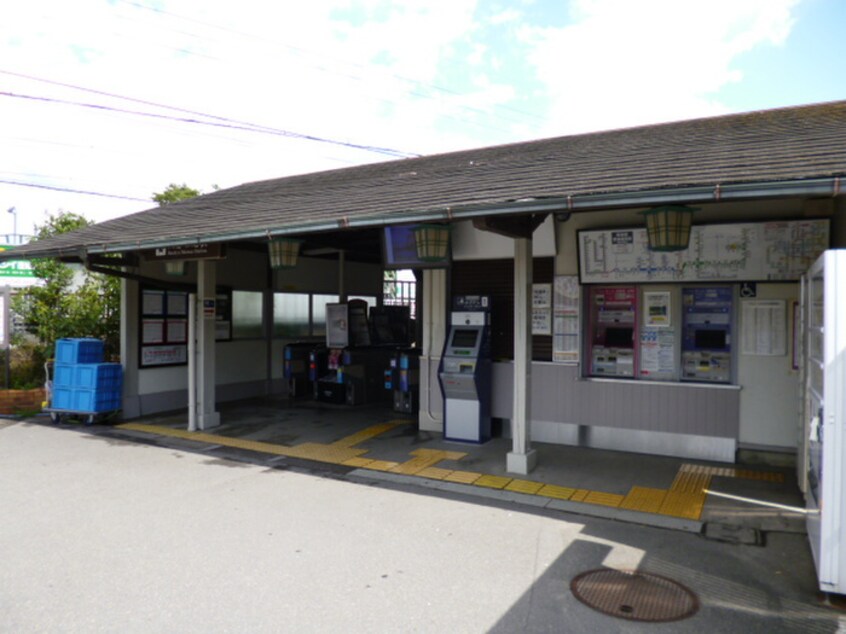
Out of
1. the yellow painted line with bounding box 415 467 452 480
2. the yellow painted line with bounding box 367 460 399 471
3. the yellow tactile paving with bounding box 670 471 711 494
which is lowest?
the yellow painted line with bounding box 367 460 399 471

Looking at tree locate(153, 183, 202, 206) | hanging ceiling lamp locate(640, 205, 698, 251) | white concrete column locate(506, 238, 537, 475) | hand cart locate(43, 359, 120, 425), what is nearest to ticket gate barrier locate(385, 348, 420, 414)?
white concrete column locate(506, 238, 537, 475)

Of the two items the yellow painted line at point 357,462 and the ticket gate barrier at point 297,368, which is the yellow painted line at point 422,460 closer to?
the yellow painted line at point 357,462

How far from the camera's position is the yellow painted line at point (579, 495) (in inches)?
218

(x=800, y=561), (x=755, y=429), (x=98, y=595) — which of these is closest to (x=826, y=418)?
(x=800, y=561)

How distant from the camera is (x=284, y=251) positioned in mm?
7406

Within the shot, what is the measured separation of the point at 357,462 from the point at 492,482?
1.70m

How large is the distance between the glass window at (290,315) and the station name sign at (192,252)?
11.7 ft

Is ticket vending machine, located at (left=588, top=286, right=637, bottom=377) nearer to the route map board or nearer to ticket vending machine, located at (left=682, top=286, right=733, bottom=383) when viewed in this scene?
the route map board

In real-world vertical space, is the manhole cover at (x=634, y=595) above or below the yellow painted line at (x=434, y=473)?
below

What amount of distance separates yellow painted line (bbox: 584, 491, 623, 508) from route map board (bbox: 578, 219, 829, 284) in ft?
8.54

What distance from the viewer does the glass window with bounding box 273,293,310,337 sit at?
477 inches

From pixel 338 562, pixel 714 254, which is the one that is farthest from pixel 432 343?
pixel 338 562

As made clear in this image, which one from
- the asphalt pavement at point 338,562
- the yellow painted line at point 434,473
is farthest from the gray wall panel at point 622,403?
the asphalt pavement at point 338,562

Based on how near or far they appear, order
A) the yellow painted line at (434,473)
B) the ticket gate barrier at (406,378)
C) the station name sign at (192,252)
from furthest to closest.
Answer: the ticket gate barrier at (406,378), the station name sign at (192,252), the yellow painted line at (434,473)
